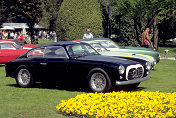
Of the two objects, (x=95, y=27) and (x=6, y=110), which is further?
(x=95, y=27)

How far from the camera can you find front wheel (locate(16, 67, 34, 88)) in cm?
1247

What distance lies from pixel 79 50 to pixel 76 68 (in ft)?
2.57

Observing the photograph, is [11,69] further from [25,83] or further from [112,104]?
[112,104]

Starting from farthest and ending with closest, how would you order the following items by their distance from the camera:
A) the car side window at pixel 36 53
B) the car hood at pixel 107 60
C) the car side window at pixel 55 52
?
the car side window at pixel 36 53
the car side window at pixel 55 52
the car hood at pixel 107 60

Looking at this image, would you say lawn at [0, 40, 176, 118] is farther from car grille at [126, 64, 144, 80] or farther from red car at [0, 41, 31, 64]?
red car at [0, 41, 31, 64]

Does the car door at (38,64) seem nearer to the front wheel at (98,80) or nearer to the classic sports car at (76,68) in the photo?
the classic sports car at (76,68)

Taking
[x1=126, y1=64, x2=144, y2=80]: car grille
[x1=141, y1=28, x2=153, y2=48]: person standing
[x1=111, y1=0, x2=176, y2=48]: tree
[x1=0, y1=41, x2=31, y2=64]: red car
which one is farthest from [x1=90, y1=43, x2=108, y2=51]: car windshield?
[x1=111, y1=0, x2=176, y2=48]: tree

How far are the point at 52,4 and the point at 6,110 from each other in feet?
239

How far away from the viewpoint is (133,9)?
3094 centimetres

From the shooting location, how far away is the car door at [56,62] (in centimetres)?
1169

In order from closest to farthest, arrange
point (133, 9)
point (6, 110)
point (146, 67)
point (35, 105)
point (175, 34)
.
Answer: point (6, 110) < point (35, 105) < point (146, 67) < point (133, 9) < point (175, 34)

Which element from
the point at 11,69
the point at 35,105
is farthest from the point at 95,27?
the point at 35,105

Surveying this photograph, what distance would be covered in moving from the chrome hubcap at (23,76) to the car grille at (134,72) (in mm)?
3614

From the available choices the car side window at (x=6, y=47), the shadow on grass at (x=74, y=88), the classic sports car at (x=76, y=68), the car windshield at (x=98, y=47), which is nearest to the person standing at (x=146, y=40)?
the car windshield at (x=98, y=47)
